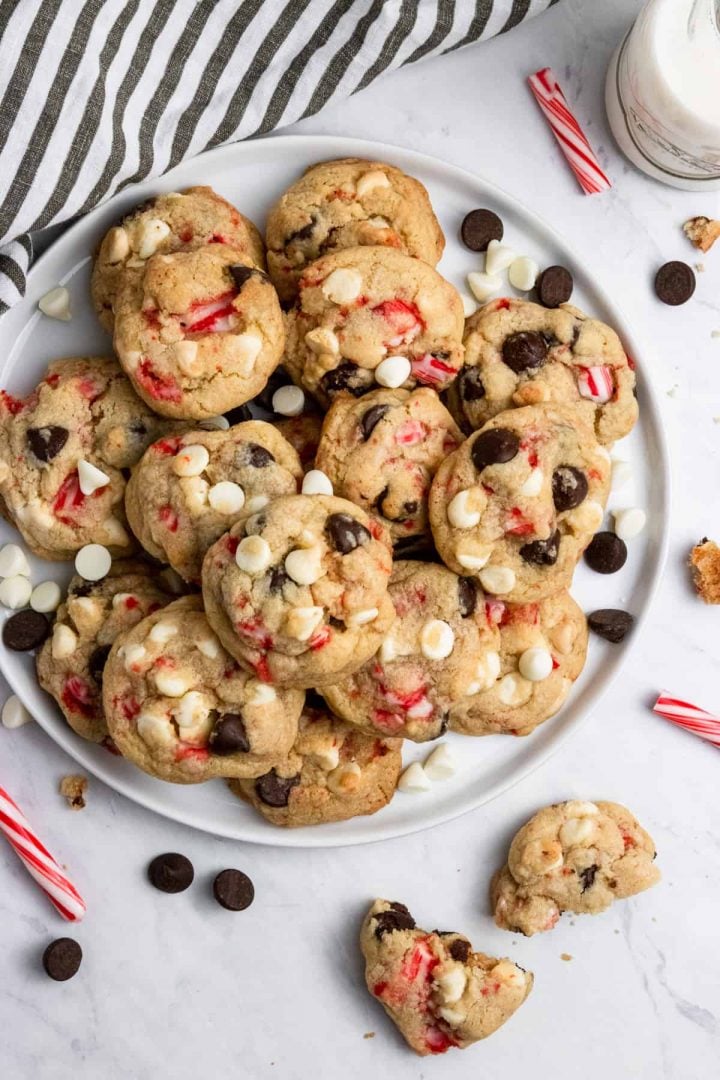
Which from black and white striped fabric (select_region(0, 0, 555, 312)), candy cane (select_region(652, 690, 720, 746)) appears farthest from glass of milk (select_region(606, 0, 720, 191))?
candy cane (select_region(652, 690, 720, 746))

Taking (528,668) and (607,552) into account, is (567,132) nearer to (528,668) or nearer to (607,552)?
(607,552)

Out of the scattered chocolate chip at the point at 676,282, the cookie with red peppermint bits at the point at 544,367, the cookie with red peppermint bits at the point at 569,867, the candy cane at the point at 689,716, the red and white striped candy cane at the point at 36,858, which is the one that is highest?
the scattered chocolate chip at the point at 676,282

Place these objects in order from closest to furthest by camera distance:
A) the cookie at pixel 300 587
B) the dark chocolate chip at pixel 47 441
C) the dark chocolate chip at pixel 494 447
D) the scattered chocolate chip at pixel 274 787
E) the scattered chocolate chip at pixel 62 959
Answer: the cookie at pixel 300 587 < the dark chocolate chip at pixel 494 447 < the dark chocolate chip at pixel 47 441 < the scattered chocolate chip at pixel 274 787 < the scattered chocolate chip at pixel 62 959

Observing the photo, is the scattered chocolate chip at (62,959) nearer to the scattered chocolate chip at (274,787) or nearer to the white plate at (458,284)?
the white plate at (458,284)

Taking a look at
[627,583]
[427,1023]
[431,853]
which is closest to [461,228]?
[627,583]

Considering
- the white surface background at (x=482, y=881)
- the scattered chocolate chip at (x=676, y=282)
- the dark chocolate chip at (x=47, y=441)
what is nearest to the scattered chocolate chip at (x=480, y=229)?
the white surface background at (x=482, y=881)

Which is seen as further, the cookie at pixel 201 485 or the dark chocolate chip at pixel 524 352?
the dark chocolate chip at pixel 524 352

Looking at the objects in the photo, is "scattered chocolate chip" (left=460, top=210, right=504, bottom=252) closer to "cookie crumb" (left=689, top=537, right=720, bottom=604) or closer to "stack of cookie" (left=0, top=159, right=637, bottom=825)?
"stack of cookie" (left=0, top=159, right=637, bottom=825)
